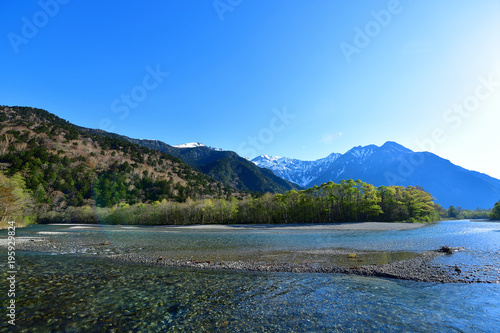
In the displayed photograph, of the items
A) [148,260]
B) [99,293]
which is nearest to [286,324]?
[99,293]

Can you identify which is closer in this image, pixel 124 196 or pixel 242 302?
pixel 242 302

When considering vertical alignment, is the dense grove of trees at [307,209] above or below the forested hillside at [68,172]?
below

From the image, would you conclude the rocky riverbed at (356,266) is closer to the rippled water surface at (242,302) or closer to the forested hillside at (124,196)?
the rippled water surface at (242,302)

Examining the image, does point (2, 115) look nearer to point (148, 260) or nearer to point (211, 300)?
point (148, 260)

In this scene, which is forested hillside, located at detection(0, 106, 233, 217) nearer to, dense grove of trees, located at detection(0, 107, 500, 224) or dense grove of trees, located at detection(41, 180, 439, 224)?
dense grove of trees, located at detection(0, 107, 500, 224)

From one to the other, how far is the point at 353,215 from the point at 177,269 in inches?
3631

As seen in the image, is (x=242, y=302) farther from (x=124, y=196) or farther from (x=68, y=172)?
(x=68, y=172)

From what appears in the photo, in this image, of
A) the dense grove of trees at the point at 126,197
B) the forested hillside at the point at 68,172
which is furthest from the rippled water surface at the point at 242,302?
the forested hillside at the point at 68,172

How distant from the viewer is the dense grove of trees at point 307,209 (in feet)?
318

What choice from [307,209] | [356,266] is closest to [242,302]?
[356,266]

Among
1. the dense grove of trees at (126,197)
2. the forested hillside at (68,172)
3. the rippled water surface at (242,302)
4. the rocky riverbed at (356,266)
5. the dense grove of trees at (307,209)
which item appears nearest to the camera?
the rippled water surface at (242,302)

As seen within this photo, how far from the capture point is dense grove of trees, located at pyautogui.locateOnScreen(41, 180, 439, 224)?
318ft

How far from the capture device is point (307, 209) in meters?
→ 101

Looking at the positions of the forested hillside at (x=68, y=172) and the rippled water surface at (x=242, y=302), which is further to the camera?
the forested hillside at (x=68, y=172)
